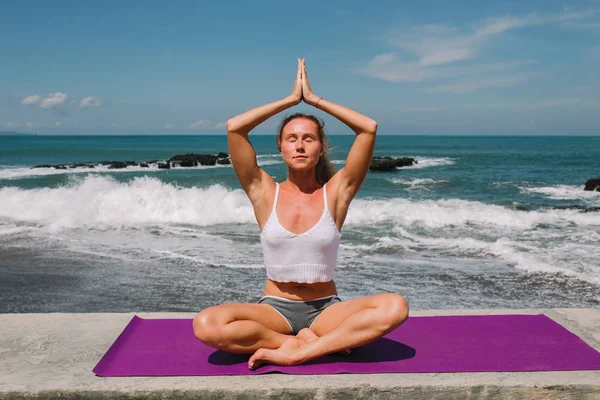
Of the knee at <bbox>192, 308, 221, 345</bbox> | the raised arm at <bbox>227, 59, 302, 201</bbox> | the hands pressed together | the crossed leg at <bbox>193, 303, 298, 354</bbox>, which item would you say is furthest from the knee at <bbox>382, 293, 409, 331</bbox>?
the hands pressed together

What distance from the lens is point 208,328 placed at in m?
3.12

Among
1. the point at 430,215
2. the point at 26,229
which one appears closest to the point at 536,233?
the point at 430,215

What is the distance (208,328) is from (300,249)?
2.32 feet

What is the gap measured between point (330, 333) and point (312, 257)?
460mm

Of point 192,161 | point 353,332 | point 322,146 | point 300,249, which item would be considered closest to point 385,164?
point 192,161

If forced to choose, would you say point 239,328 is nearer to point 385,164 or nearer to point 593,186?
point 593,186

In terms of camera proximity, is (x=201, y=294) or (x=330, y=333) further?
(x=201, y=294)

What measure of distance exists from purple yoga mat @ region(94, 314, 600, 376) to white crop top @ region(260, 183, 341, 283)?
1.69 ft

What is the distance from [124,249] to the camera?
32.4 ft

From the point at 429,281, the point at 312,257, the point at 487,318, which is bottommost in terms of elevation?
the point at 429,281

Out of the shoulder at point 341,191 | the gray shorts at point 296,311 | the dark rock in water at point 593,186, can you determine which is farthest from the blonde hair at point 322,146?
the dark rock in water at point 593,186

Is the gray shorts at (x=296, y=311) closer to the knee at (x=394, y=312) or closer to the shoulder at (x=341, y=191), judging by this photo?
the knee at (x=394, y=312)

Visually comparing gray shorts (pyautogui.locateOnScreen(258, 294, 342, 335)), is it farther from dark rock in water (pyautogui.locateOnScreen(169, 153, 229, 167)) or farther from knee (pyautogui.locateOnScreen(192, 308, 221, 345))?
dark rock in water (pyautogui.locateOnScreen(169, 153, 229, 167))

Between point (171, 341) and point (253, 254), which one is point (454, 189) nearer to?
point (253, 254)
